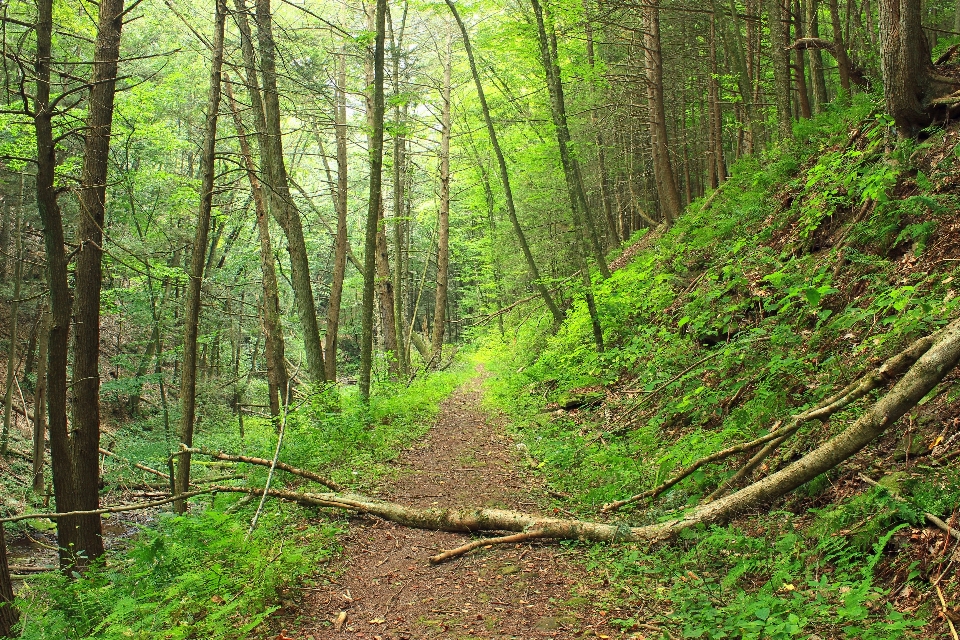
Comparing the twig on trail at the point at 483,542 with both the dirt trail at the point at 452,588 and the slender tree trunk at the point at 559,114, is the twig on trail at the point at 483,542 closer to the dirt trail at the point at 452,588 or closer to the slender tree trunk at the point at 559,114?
the dirt trail at the point at 452,588

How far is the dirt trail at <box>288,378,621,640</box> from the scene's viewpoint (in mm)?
3732

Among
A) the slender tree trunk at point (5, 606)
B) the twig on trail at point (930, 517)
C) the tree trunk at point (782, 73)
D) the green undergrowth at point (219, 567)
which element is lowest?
the slender tree trunk at point (5, 606)

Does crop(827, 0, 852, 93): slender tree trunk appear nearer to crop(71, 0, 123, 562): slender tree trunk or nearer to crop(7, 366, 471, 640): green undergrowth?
crop(7, 366, 471, 640): green undergrowth

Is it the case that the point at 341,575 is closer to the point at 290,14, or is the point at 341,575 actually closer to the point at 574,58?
the point at 574,58

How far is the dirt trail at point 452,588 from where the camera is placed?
3.73 metres

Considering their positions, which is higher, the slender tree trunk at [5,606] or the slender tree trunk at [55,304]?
the slender tree trunk at [55,304]

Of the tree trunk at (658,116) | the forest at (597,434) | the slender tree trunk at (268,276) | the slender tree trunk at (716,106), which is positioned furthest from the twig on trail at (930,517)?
the slender tree trunk at (716,106)

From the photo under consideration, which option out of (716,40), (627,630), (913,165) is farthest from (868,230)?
(716,40)

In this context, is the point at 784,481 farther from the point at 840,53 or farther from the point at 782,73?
the point at 782,73

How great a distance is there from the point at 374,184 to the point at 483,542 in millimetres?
6992

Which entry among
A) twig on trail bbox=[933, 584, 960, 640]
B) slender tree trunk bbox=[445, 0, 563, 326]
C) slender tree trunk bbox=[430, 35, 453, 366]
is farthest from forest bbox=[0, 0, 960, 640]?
slender tree trunk bbox=[430, 35, 453, 366]

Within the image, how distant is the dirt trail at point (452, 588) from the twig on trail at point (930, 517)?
1.86 metres

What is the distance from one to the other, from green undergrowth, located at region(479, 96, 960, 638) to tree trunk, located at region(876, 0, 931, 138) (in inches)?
10.4

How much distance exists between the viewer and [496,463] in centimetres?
776
